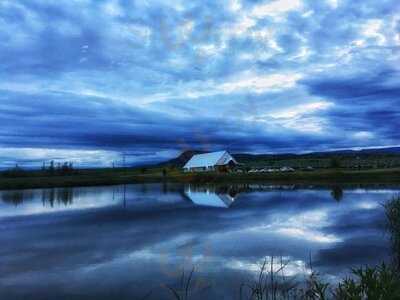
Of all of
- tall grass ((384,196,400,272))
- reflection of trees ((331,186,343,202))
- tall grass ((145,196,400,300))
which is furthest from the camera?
reflection of trees ((331,186,343,202))

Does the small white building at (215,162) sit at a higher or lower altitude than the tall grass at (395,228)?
higher

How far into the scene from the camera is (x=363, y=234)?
66.8 feet

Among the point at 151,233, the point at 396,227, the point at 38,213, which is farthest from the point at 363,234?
the point at 38,213

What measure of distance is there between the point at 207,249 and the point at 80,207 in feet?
67.8

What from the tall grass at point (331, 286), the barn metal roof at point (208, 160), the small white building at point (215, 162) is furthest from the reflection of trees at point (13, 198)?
the barn metal roof at point (208, 160)

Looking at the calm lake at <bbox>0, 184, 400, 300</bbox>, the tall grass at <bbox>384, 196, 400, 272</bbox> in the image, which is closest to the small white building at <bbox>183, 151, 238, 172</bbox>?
the calm lake at <bbox>0, 184, 400, 300</bbox>

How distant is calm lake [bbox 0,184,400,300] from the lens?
12.6 metres

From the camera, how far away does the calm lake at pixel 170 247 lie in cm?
1259

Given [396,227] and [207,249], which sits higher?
[396,227]

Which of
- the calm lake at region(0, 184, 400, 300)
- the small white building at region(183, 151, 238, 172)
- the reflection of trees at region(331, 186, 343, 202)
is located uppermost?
the small white building at region(183, 151, 238, 172)

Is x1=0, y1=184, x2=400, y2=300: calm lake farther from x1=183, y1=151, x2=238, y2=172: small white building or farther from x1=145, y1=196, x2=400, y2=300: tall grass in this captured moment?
x1=183, y1=151, x2=238, y2=172: small white building

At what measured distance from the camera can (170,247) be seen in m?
18.2

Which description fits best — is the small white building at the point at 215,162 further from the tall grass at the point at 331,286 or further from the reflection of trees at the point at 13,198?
the tall grass at the point at 331,286

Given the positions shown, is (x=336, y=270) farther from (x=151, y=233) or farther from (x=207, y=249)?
(x=151, y=233)
